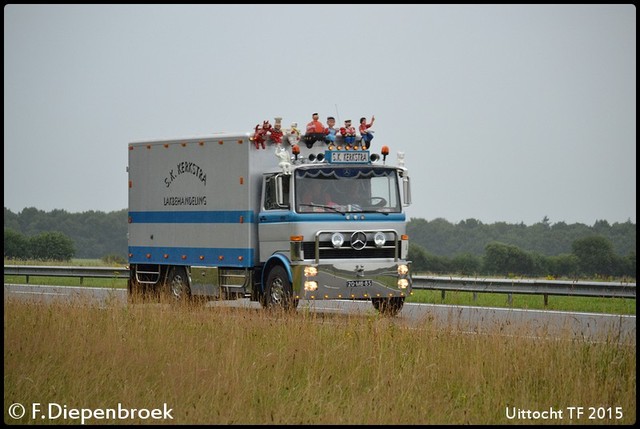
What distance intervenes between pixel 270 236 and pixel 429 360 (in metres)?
8.21

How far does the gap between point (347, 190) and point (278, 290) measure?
2085mm

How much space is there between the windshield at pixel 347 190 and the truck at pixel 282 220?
17 mm

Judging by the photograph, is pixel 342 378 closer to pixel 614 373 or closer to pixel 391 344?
pixel 391 344

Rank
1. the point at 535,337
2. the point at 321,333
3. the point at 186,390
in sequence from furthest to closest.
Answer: the point at 321,333 < the point at 535,337 < the point at 186,390

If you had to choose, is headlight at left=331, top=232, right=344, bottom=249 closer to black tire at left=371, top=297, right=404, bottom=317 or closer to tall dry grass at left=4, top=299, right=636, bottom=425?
black tire at left=371, top=297, right=404, bottom=317

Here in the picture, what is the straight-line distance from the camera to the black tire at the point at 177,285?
24891 millimetres

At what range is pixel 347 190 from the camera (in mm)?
22359

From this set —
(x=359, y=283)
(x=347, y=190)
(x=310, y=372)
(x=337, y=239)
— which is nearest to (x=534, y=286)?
(x=359, y=283)

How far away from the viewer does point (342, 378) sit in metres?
13.8

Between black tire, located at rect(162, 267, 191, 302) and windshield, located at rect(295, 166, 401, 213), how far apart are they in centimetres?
398

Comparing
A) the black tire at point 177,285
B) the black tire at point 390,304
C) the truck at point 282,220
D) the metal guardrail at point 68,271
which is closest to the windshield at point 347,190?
the truck at point 282,220

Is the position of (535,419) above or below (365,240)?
below

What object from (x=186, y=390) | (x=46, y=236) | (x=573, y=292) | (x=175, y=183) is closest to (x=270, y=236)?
(x=175, y=183)

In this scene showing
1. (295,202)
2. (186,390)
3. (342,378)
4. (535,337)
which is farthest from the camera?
(295,202)
